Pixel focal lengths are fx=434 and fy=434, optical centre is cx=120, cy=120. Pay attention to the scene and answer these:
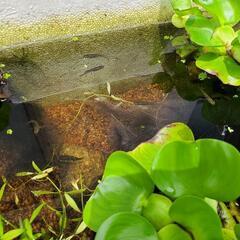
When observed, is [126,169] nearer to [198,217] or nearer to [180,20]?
[198,217]

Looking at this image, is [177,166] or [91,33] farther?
[91,33]

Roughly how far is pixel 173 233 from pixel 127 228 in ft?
0.45

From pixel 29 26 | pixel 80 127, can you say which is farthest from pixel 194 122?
pixel 29 26

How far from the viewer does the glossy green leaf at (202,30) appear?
2.09m

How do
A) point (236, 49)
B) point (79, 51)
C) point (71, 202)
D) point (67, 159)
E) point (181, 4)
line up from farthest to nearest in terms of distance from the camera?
point (79, 51) < point (181, 4) < point (236, 49) < point (67, 159) < point (71, 202)

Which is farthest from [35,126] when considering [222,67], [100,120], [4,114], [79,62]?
[222,67]

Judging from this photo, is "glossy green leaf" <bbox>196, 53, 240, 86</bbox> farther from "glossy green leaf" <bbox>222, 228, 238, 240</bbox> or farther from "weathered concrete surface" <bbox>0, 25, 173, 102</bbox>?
"glossy green leaf" <bbox>222, 228, 238, 240</bbox>

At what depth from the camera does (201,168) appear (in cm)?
125

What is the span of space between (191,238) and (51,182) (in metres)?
0.69

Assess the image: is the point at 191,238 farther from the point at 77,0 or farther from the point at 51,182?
the point at 77,0

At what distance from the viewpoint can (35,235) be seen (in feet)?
5.02

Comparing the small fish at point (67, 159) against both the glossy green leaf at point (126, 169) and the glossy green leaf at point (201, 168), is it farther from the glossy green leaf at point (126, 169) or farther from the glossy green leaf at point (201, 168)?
the glossy green leaf at point (201, 168)

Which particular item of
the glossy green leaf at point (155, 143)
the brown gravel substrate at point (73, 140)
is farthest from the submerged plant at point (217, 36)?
the glossy green leaf at point (155, 143)

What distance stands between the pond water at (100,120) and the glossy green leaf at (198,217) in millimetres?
614
